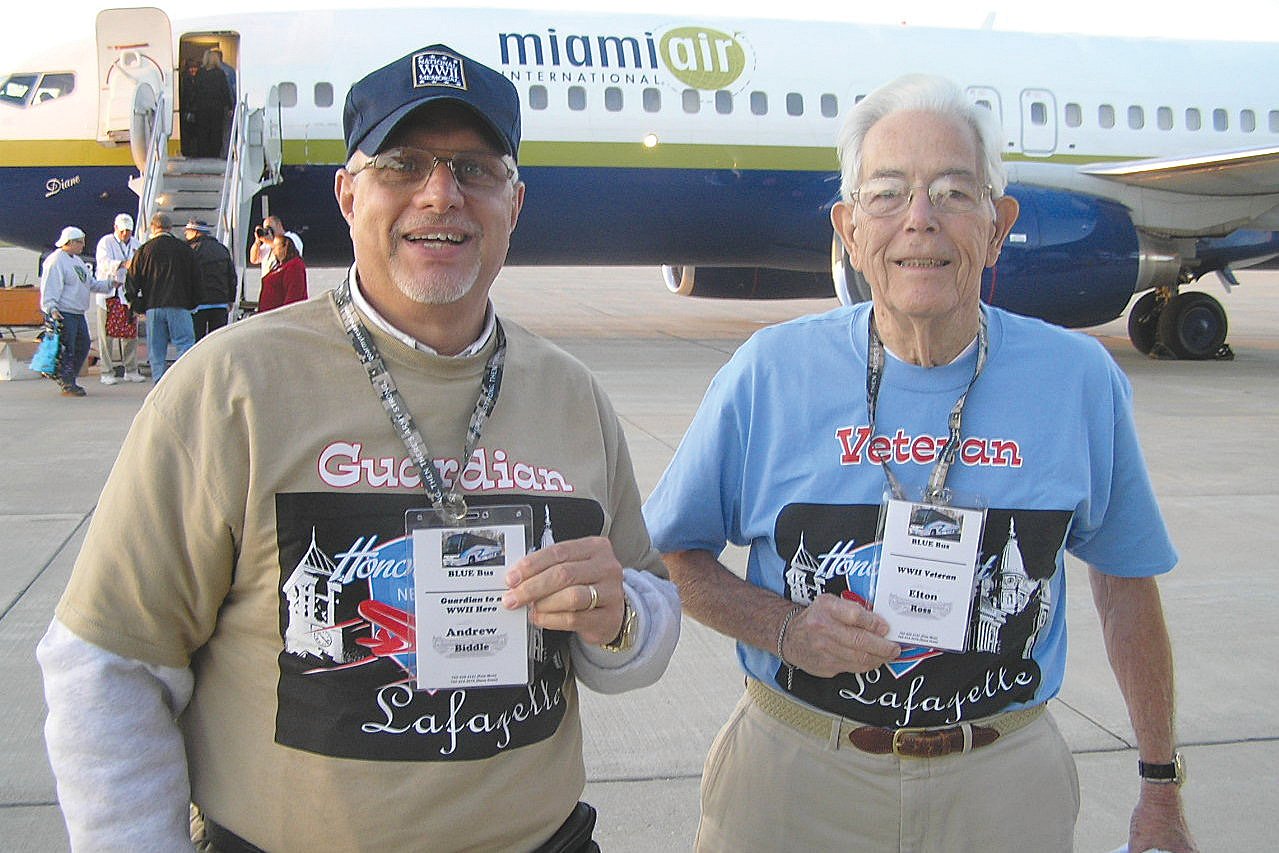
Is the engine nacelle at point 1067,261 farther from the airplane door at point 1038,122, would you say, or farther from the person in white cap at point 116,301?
the person in white cap at point 116,301

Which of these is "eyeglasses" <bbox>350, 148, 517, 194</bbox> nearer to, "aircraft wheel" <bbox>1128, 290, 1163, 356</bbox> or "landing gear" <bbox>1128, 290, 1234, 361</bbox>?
"landing gear" <bbox>1128, 290, 1234, 361</bbox>

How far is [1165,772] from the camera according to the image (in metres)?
1.89

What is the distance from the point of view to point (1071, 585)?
4855 millimetres

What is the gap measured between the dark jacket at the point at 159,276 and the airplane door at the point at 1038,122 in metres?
8.41

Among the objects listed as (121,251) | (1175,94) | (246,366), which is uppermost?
(1175,94)

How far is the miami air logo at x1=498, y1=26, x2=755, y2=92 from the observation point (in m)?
11.3

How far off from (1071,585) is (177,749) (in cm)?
414

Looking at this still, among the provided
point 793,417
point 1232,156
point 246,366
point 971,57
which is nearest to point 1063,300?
point 1232,156

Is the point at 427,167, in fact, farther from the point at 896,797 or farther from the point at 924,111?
the point at 896,797

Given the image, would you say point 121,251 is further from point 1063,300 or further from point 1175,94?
point 1175,94

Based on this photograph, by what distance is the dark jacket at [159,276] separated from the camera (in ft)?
30.6

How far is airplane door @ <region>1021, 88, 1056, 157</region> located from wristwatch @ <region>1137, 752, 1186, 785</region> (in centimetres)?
1157

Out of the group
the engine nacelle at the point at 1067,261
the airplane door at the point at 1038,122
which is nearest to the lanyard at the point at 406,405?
the engine nacelle at the point at 1067,261

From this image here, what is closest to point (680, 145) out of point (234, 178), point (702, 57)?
point (702, 57)
